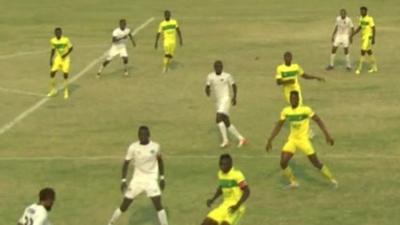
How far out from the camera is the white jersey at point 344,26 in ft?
112

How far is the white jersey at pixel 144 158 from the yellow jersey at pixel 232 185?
1.84m

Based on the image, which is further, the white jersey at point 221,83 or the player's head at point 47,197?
the white jersey at point 221,83

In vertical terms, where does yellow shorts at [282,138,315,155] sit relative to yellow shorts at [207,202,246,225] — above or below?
above

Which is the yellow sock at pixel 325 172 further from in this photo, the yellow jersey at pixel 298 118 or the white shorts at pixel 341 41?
the white shorts at pixel 341 41

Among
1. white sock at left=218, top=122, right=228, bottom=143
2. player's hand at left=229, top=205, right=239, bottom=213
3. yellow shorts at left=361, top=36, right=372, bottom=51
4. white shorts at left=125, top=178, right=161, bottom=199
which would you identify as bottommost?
player's hand at left=229, top=205, right=239, bottom=213

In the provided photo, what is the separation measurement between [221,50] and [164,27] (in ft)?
17.5

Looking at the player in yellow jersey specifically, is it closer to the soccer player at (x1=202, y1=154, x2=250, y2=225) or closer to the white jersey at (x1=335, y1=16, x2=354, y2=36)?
the white jersey at (x1=335, y1=16, x2=354, y2=36)

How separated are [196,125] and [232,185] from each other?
10824 mm

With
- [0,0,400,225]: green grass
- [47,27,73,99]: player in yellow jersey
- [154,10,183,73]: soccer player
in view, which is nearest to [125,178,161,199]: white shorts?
[0,0,400,225]: green grass

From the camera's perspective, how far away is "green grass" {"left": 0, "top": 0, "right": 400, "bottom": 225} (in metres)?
18.8

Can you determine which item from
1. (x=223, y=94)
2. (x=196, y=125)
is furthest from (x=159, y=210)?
(x=196, y=125)

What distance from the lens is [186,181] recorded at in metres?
20.6

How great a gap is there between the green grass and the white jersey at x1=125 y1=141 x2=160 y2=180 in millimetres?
1379

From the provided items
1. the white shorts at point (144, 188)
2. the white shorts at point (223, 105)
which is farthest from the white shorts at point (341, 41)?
the white shorts at point (144, 188)
